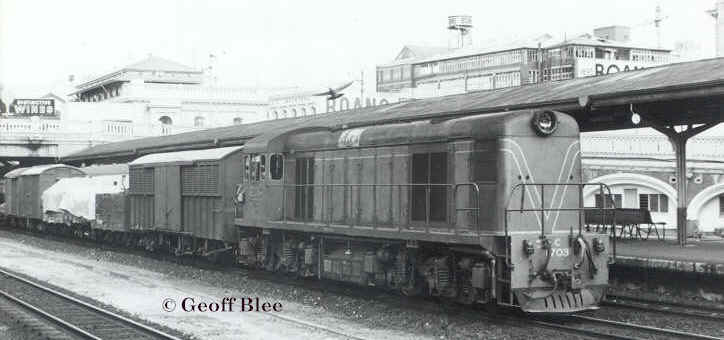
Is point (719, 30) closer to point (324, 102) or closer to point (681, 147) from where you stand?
point (324, 102)

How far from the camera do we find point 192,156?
76.1ft

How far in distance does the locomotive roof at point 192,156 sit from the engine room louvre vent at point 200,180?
22 centimetres

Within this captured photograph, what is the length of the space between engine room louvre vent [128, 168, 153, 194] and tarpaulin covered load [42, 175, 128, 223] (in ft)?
7.61

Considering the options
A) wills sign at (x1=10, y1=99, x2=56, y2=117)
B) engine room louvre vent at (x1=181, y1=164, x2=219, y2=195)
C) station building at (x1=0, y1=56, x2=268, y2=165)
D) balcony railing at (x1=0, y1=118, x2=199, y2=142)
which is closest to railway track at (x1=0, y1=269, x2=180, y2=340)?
engine room louvre vent at (x1=181, y1=164, x2=219, y2=195)

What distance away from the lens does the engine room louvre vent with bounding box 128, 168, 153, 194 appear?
25891mm

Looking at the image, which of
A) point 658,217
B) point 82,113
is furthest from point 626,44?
point 82,113

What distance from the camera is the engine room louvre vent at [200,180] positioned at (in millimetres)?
21453

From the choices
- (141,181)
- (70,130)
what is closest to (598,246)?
(141,181)

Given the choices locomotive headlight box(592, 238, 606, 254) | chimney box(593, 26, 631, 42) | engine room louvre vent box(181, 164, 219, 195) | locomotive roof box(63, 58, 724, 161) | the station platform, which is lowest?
the station platform

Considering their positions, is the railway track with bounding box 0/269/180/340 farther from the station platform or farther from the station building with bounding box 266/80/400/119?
the station building with bounding box 266/80/400/119

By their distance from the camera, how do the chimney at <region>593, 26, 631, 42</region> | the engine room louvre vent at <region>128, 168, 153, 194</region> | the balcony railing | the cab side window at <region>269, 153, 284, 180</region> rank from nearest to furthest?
1. the cab side window at <region>269, 153, 284, 180</region>
2. the engine room louvre vent at <region>128, 168, 153, 194</region>
3. the balcony railing
4. the chimney at <region>593, 26, 631, 42</region>

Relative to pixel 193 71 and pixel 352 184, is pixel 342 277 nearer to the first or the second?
pixel 352 184

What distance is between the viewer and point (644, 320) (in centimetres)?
1395

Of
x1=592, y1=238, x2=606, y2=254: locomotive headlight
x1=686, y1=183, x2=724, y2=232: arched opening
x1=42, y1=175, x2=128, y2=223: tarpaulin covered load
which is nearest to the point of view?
x1=592, y1=238, x2=606, y2=254: locomotive headlight
